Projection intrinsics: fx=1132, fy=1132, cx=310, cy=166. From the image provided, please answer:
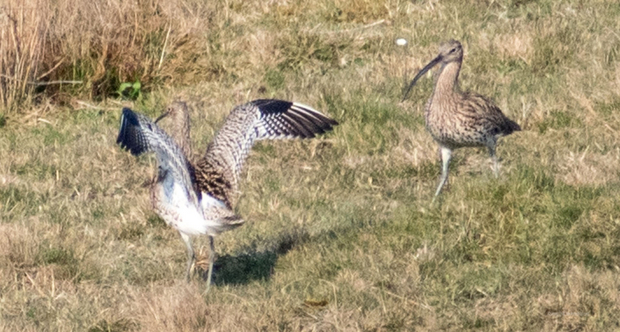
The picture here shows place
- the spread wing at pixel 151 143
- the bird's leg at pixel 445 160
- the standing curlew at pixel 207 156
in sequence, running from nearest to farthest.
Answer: the spread wing at pixel 151 143, the standing curlew at pixel 207 156, the bird's leg at pixel 445 160

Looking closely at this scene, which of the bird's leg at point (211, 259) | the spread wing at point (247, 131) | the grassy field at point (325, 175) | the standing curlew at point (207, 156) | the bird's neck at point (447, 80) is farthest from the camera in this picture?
the bird's neck at point (447, 80)

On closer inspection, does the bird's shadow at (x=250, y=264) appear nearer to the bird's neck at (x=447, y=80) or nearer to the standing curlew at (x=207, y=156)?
the standing curlew at (x=207, y=156)

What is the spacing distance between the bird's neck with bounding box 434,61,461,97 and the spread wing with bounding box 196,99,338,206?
62.2 inches

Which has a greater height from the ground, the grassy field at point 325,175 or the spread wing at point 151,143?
the spread wing at point 151,143

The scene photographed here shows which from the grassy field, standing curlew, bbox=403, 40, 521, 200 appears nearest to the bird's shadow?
the grassy field

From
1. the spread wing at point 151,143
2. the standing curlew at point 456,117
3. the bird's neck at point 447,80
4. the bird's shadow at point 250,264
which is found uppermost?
the spread wing at point 151,143

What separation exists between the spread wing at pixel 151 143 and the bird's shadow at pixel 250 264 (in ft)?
2.91

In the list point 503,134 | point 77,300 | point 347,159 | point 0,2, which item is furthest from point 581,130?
point 0,2

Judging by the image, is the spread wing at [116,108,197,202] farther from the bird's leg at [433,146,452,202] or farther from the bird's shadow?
the bird's leg at [433,146,452,202]

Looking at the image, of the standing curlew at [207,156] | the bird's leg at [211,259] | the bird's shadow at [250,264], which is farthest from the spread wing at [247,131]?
the bird's shadow at [250,264]

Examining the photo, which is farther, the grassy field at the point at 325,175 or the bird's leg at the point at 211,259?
the bird's leg at the point at 211,259

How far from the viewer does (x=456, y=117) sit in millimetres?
8500

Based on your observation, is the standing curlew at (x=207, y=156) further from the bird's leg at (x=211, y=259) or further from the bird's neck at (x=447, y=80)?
the bird's neck at (x=447, y=80)

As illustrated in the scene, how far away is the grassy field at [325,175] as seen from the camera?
643cm
